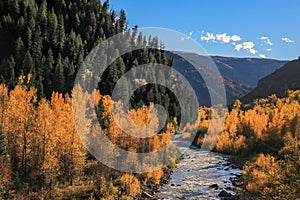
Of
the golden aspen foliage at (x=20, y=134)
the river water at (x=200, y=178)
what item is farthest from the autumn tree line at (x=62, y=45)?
the river water at (x=200, y=178)

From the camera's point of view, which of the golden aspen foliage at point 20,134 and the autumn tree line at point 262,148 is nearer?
the autumn tree line at point 262,148

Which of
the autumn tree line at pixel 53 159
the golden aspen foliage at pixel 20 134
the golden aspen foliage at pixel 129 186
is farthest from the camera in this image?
the golden aspen foliage at pixel 20 134

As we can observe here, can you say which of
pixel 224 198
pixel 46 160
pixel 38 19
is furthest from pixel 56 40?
pixel 224 198

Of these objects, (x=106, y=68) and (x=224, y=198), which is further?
(x=106, y=68)

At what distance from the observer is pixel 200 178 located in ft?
171

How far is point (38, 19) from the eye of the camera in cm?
13825

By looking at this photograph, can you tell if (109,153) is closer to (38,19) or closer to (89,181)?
(89,181)

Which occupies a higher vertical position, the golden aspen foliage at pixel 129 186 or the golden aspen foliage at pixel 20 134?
the golden aspen foliage at pixel 20 134

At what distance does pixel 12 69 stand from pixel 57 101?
135ft

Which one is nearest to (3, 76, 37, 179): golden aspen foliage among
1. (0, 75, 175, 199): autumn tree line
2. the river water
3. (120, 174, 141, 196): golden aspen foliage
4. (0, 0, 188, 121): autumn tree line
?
(0, 75, 175, 199): autumn tree line

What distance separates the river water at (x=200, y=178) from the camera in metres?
42.5

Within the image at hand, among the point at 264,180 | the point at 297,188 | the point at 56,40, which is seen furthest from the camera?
the point at 56,40

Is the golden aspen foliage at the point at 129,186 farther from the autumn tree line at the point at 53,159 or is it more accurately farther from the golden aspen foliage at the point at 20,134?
Answer: the golden aspen foliage at the point at 20,134

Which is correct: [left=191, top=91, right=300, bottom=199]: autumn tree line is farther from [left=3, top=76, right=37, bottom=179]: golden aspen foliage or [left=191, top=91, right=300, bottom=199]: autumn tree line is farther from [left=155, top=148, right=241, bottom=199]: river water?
[left=3, top=76, right=37, bottom=179]: golden aspen foliage
